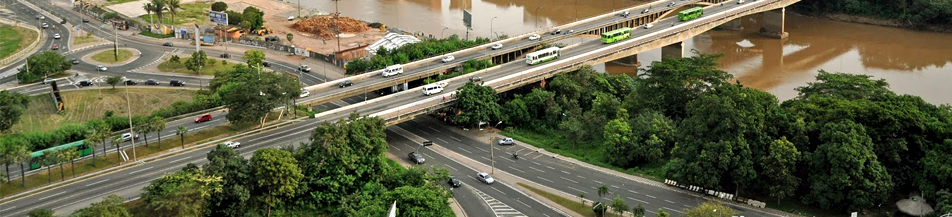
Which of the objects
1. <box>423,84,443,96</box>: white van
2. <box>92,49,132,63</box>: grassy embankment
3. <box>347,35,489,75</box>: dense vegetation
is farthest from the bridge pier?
<box>92,49,132,63</box>: grassy embankment

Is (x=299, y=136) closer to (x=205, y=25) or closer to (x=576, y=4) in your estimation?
(x=205, y=25)

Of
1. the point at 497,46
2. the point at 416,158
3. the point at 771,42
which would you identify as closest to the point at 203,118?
the point at 416,158

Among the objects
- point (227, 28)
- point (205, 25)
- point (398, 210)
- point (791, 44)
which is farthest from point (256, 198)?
point (791, 44)

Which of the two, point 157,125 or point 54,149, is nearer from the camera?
point 54,149

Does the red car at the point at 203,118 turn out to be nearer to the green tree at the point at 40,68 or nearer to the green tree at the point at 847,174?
the green tree at the point at 40,68

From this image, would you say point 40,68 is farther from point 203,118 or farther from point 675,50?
point 675,50

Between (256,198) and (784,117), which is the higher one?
(784,117)

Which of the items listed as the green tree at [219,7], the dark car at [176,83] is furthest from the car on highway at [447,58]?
the green tree at [219,7]
